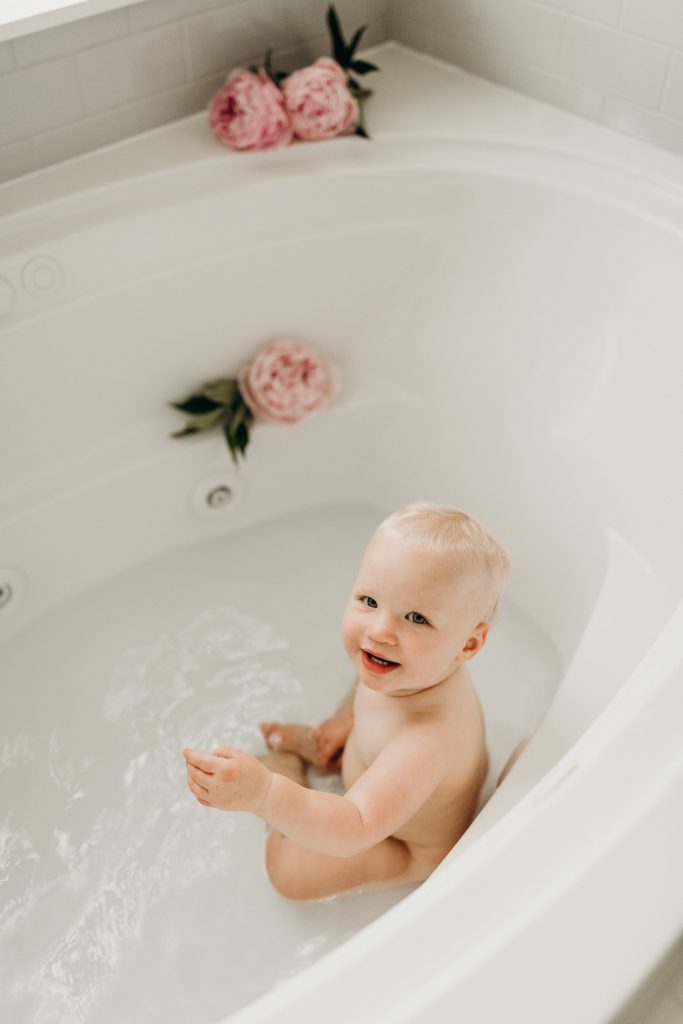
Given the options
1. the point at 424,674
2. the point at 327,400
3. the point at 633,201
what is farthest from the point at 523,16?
the point at 424,674

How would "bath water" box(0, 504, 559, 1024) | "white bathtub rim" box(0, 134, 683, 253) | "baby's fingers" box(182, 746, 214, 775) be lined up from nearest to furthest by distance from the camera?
"baby's fingers" box(182, 746, 214, 775) < "bath water" box(0, 504, 559, 1024) < "white bathtub rim" box(0, 134, 683, 253)

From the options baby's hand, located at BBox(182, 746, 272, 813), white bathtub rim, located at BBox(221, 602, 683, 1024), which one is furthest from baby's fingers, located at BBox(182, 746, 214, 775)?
white bathtub rim, located at BBox(221, 602, 683, 1024)

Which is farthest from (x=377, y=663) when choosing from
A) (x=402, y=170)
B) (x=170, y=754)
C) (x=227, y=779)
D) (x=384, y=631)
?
(x=402, y=170)

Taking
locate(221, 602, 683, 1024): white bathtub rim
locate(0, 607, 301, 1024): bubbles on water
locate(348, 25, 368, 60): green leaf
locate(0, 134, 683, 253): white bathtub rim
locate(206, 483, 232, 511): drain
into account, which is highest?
locate(348, 25, 368, 60): green leaf

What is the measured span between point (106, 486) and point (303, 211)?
0.46m

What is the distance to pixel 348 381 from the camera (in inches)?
60.1

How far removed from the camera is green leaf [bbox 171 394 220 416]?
142 cm

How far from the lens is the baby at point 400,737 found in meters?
0.88

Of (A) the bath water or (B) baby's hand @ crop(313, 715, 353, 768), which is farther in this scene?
(B) baby's hand @ crop(313, 715, 353, 768)

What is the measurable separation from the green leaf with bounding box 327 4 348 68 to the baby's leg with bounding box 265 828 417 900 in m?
1.08

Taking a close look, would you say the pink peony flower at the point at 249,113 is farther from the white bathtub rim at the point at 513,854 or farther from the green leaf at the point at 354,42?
the white bathtub rim at the point at 513,854

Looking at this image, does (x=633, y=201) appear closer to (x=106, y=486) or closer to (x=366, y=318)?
(x=366, y=318)

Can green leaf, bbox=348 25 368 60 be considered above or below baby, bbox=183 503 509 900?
above

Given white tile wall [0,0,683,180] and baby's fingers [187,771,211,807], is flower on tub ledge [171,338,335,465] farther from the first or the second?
Result: baby's fingers [187,771,211,807]
